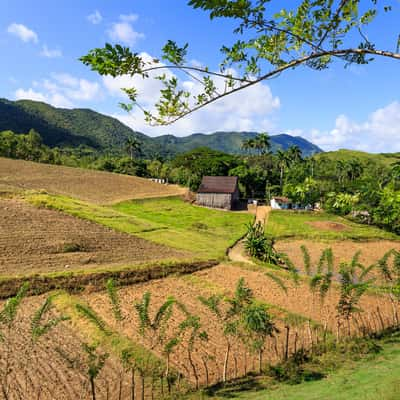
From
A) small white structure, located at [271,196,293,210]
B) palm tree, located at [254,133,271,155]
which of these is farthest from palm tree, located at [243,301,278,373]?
palm tree, located at [254,133,271,155]

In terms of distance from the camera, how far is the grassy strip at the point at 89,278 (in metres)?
18.5

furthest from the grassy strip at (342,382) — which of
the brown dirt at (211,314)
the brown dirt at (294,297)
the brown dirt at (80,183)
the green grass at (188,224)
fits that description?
the brown dirt at (80,183)

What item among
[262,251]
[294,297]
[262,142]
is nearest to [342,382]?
[294,297]

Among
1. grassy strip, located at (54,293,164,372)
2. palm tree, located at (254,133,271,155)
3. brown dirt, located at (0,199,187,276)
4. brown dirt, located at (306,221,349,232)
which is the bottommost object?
grassy strip, located at (54,293,164,372)

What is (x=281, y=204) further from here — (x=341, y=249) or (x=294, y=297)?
(x=294, y=297)

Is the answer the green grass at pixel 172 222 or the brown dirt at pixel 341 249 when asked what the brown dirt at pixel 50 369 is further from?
the brown dirt at pixel 341 249

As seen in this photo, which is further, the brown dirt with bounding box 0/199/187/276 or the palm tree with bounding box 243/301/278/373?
the brown dirt with bounding box 0/199/187/276

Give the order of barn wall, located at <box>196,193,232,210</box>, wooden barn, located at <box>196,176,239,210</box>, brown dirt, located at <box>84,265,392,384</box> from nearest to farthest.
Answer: brown dirt, located at <box>84,265,392,384</box> < barn wall, located at <box>196,193,232,210</box> < wooden barn, located at <box>196,176,239,210</box>

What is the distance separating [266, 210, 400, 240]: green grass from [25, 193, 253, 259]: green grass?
4864 millimetres

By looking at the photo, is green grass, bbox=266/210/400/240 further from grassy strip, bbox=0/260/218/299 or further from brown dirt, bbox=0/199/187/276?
grassy strip, bbox=0/260/218/299

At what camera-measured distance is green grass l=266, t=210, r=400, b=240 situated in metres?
42.8

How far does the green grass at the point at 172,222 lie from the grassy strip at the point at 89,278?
492 centimetres

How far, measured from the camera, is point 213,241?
119ft

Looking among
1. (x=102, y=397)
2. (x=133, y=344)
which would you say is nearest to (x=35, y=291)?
(x=133, y=344)
